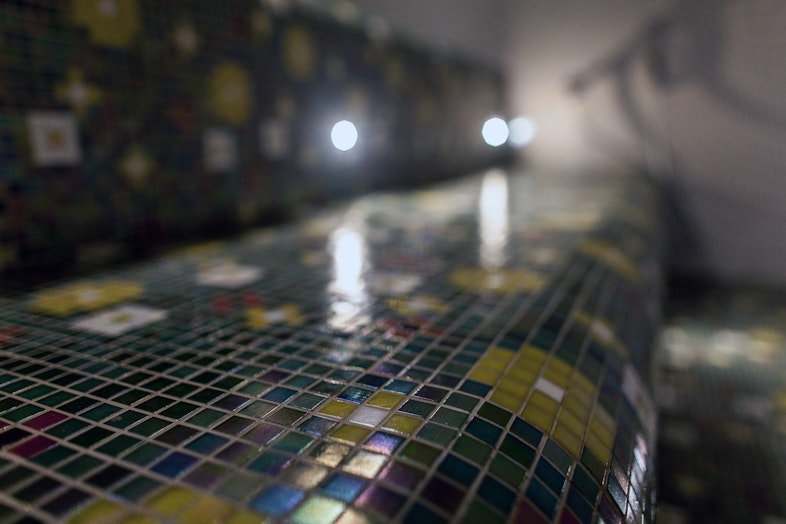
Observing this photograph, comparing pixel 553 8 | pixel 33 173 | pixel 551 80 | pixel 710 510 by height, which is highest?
pixel 553 8

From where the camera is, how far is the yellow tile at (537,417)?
0.58m

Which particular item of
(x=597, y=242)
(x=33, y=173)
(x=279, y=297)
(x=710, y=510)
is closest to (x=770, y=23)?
(x=597, y=242)

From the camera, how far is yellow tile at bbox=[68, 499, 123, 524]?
1.34 ft

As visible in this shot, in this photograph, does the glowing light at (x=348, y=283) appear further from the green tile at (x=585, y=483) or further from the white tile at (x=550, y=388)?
the green tile at (x=585, y=483)

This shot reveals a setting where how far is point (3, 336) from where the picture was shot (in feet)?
2.61

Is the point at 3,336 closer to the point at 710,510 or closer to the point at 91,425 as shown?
the point at 91,425

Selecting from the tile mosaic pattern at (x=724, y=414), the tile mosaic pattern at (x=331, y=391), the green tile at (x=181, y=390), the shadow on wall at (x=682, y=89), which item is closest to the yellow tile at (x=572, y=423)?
the tile mosaic pattern at (x=331, y=391)

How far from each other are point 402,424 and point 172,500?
0.22 meters

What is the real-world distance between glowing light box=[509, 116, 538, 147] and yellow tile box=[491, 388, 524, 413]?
3.84m

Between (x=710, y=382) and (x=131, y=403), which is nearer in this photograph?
(x=131, y=403)

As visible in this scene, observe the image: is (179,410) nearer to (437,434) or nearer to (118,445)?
(118,445)

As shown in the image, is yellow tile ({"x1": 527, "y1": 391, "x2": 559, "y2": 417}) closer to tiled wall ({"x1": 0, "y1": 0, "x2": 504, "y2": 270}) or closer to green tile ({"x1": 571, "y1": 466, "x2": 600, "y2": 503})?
green tile ({"x1": 571, "y1": 466, "x2": 600, "y2": 503})

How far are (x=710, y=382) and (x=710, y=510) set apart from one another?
90 cm

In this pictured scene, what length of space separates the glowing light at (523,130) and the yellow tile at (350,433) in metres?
3.96
